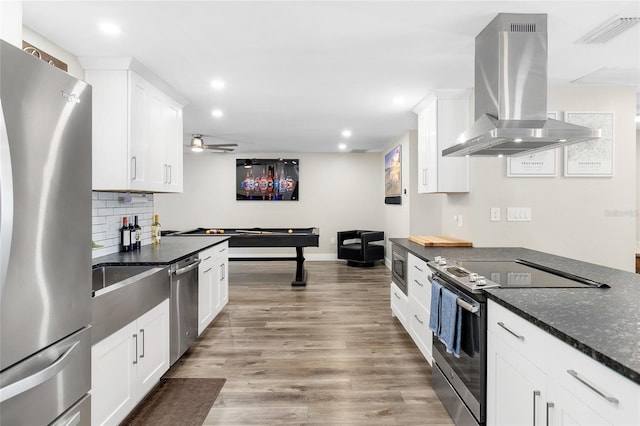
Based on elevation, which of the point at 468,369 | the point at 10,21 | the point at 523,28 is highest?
the point at 523,28

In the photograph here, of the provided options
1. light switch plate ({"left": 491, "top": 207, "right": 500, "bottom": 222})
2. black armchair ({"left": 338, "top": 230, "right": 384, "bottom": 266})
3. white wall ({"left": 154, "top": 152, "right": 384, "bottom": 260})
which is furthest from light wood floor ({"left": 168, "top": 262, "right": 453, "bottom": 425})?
white wall ({"left": 154, "top": 152, "right": 384, "bottom": 260})

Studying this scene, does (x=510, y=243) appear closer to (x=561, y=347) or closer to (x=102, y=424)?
(x=561, y=347)

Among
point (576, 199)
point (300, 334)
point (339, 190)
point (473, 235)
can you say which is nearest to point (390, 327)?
point (300, 334)

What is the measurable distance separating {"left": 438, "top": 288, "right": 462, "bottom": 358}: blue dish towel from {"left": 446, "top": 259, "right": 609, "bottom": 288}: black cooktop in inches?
6.4

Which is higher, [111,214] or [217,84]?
[217,84]

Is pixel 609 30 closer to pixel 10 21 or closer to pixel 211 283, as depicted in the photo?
pixel 10 21

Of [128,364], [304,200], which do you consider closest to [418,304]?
[128,364]

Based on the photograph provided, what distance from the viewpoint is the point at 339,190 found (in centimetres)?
795

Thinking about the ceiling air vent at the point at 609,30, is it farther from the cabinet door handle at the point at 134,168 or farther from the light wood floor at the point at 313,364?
the cabinet door handle at the point at 134,168

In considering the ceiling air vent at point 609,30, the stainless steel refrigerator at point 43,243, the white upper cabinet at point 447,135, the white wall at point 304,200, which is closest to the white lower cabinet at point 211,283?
the stainless steel refrigerator at point 43,243

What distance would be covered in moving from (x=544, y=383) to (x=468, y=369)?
0.64m

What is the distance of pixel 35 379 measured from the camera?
1.12 m

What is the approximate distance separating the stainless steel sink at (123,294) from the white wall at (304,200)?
5404mm

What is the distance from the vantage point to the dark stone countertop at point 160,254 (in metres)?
2.49
